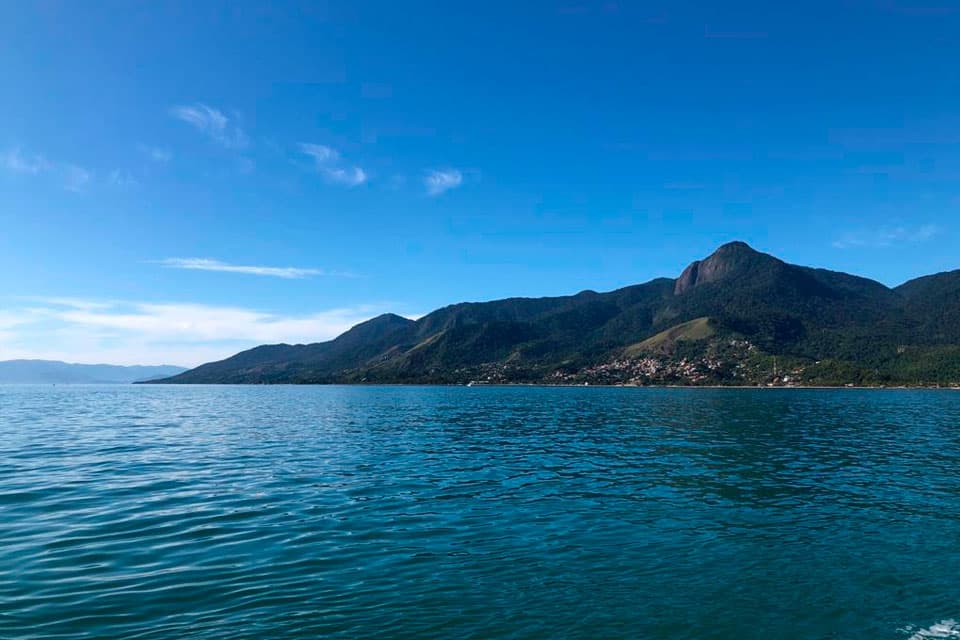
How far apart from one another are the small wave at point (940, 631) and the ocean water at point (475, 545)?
0.33 ft

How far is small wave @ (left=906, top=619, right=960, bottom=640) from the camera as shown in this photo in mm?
14828

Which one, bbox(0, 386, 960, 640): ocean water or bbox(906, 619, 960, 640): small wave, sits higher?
bbox(0, 386, 960, 640): ocean water

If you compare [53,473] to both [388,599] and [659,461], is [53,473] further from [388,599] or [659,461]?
[659,461]

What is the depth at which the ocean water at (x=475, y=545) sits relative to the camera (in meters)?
15.5

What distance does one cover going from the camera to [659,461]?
4600cm

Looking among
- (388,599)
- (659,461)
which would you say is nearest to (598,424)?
(659,461)

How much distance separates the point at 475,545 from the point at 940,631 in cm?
1480

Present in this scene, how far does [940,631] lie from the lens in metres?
15.1

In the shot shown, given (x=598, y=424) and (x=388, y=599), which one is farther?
(x=598, y=424)

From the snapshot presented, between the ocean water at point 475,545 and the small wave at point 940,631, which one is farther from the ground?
the ocean water at point 475,545

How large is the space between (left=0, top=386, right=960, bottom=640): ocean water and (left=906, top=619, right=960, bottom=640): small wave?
0.33 feet

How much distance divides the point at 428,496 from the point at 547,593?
1567cm

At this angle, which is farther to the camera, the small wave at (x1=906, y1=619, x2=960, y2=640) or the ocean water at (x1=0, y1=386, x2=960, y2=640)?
the ocean water at (x1=0, y1=386, x2=960, y2=640)

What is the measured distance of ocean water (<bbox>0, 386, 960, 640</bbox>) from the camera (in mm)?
15492
